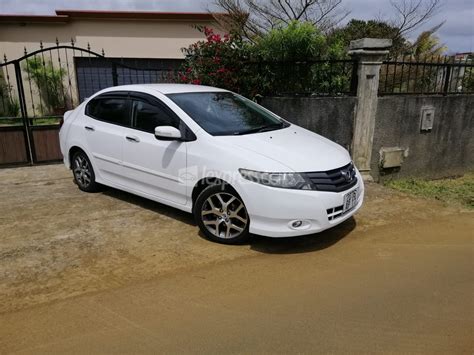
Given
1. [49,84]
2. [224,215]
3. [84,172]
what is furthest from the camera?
[49,84]

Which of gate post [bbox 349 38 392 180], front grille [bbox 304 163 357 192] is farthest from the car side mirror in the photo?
gate post [bbox 349 38 392 180]

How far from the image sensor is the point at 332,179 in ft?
12.7

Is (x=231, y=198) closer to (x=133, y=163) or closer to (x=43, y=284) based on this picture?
(x=133, y=163)

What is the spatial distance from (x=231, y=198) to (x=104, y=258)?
1.33 metres

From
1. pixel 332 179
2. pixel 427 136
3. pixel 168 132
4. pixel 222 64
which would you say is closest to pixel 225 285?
pixel 332 179

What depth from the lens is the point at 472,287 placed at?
3402 mm

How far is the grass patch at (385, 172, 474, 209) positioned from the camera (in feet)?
19.4

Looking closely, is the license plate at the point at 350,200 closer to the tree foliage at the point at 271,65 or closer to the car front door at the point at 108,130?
the car front door at the point at 108,130

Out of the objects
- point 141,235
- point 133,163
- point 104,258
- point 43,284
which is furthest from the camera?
point 133,163

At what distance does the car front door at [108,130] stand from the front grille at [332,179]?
241 cm

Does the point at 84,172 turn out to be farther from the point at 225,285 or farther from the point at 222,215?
the point at 225,285

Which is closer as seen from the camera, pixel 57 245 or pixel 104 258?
pixel 104 258

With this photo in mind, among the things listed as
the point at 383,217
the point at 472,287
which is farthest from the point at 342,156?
the point at 472,287

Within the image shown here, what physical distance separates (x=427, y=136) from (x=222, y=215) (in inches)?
194
